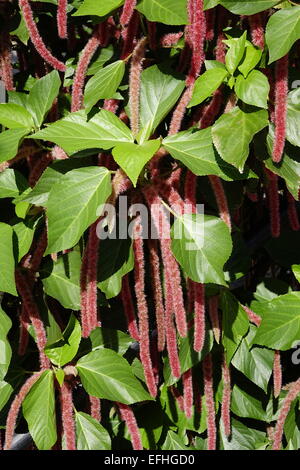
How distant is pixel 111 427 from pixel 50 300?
0.45m

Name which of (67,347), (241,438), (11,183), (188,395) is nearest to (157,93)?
(11,183)

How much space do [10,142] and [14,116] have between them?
0.11 metres

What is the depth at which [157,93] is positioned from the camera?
3.68ft

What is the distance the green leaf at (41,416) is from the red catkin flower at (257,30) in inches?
34.6

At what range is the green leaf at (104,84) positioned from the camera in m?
1.09

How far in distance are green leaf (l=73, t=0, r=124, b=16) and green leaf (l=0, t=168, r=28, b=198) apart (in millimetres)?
375

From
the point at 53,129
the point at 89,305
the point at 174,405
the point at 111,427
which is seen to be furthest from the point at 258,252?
the point at 53,129

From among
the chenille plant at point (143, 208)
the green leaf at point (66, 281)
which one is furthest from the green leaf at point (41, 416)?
the green leaf at point (66, 281)

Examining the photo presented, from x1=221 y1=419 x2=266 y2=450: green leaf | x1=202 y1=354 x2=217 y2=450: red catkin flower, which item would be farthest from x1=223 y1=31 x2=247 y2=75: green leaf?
x1=221 y1=419 x2=266 y2=450: green leaf

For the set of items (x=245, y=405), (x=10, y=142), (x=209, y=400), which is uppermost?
(x=10, y=142)

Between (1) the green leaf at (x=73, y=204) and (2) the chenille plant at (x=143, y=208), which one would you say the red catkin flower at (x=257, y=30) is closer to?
(2) the chenille plant at (x=143, y=208)

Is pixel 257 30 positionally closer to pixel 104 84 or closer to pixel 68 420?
pixel 104 84

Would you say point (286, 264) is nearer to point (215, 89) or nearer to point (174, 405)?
point (174, 405)

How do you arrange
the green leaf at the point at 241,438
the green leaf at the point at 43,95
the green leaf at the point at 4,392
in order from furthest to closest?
the green leaf at the point at 241,438 < the green leaf at the point at 4,392 < the green leaf at the point at 43,95
